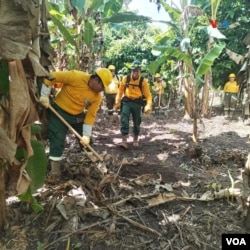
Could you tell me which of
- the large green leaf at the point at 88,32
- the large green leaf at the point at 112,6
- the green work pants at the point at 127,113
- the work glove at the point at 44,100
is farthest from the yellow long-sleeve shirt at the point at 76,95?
the large green leaf at the point at 112,6

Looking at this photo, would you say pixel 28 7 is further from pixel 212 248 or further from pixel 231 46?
pixel 231 46

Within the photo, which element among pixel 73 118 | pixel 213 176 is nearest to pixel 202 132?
pixel 213 176

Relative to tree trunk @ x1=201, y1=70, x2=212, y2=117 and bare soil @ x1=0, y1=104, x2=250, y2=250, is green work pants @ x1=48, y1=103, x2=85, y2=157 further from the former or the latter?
tree trunk @ x1=201, y1=70, x2=212, y2=117

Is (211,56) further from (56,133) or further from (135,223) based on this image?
(135,223)

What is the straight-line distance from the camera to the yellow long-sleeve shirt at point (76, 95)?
3.78m

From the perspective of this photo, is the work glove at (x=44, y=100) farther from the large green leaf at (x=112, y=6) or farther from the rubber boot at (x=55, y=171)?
the large green leaf at (x=112, y=6)

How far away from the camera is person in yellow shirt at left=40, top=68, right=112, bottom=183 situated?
3649mm

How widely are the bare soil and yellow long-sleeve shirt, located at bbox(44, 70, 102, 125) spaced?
0.63m

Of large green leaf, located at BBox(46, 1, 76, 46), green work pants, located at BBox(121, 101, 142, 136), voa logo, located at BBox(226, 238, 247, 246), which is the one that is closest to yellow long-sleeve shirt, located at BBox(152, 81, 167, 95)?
green work pants, located at BBox(121, 101, 142, 136)

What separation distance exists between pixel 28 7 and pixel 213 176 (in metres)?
3.12

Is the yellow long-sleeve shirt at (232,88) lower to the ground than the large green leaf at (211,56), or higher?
lower

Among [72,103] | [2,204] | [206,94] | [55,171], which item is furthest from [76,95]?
[206,94]

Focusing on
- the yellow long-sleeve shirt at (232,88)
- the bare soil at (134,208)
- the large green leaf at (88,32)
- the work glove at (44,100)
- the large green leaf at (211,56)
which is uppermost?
the large green leaf at (88,32)

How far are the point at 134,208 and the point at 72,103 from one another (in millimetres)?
1493
